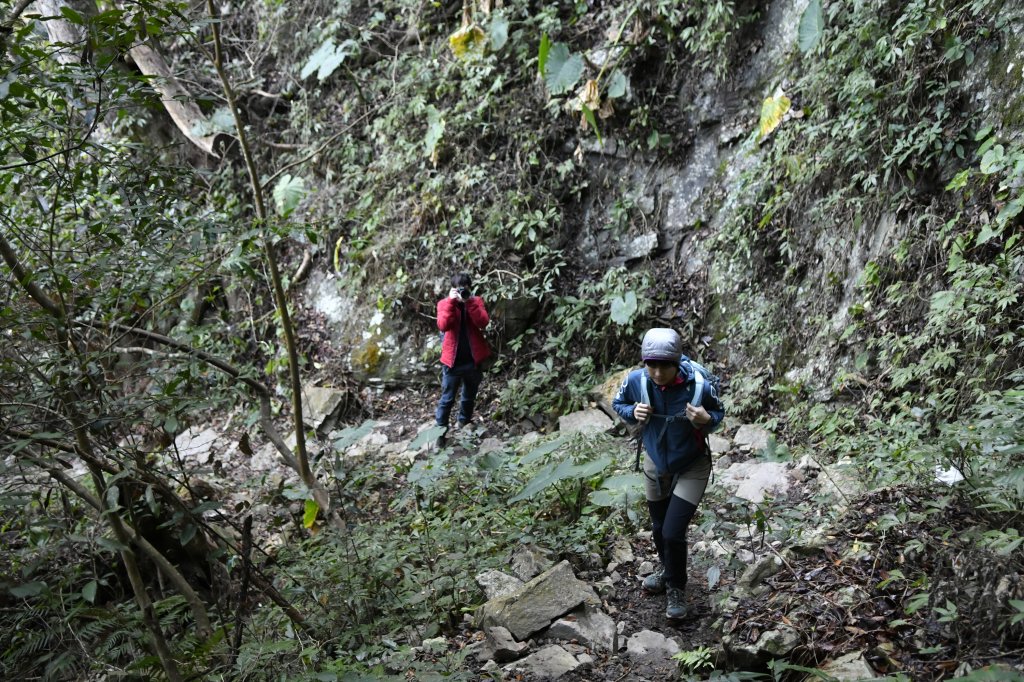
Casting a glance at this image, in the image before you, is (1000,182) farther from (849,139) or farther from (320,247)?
(320,247)

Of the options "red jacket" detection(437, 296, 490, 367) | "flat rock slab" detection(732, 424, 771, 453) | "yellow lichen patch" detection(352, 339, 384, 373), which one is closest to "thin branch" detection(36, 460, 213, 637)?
"red jacket" detection(437, 296, 490, 367)

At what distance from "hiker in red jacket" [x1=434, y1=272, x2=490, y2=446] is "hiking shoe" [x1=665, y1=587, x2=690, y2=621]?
11.5 feet

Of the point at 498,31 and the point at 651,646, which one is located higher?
the point at 498,31

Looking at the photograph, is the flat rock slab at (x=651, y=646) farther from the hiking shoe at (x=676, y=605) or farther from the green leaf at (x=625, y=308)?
the green leaf at (x=625, y=308)

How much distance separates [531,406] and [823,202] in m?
3.62

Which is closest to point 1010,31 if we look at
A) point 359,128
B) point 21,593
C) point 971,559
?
point 971,559

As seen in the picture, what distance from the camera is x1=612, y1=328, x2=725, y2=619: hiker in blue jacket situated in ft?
11.2


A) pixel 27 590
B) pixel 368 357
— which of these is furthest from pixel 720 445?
pixel 27 590

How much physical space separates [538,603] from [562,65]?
2.77 meters

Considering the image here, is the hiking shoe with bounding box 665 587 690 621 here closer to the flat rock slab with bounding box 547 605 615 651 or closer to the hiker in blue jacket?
the hiker in blue jacket

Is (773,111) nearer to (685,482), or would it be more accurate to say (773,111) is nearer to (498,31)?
(498,31)

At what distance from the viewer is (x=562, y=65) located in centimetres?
250

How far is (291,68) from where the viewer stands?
10.9 meters

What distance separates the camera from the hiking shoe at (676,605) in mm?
3662
